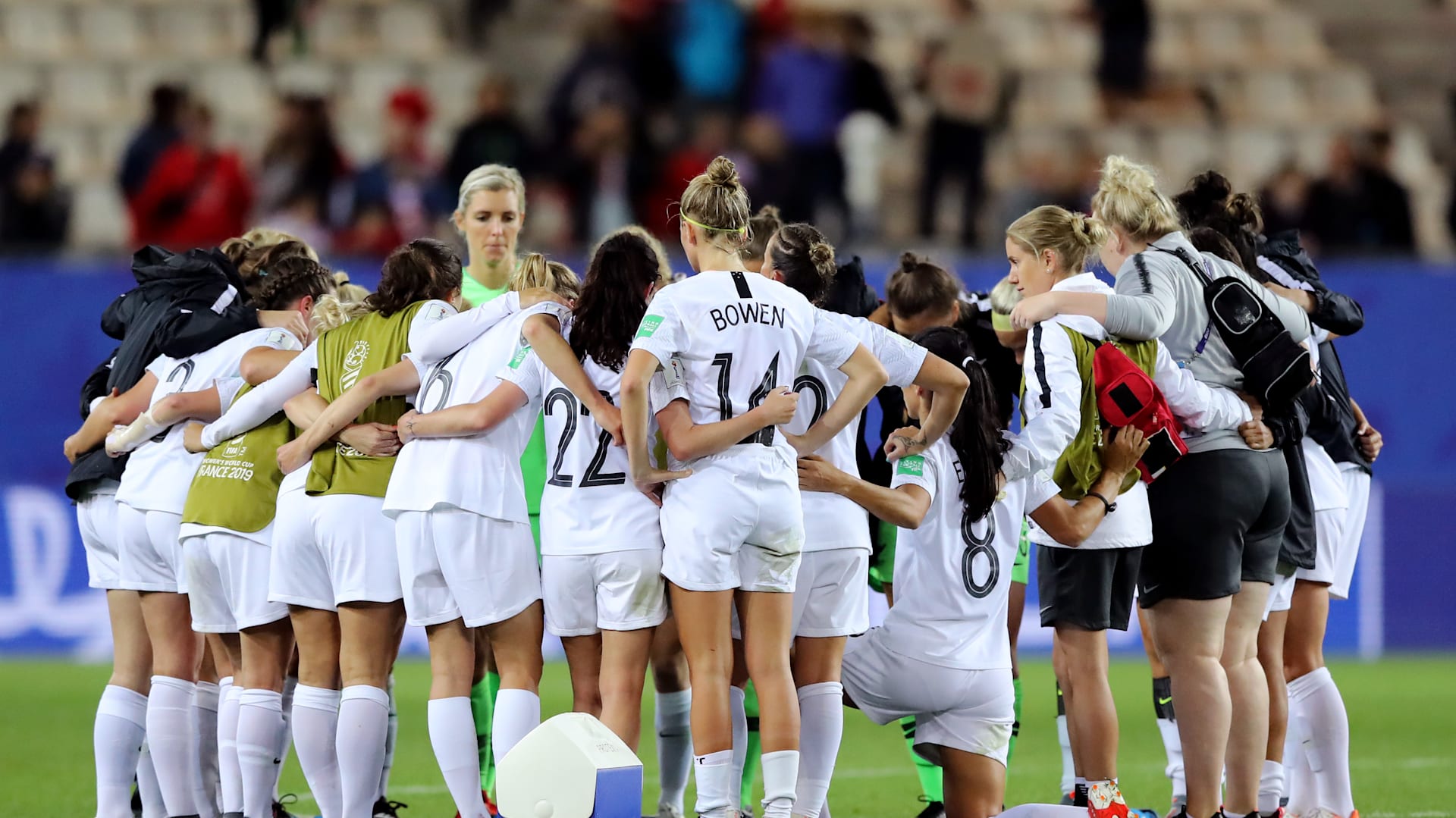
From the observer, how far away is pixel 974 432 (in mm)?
6125

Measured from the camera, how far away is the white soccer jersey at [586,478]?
19.1ft

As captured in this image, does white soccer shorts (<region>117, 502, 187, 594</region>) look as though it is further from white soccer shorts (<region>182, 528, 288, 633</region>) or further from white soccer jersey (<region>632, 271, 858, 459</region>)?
white soccer jersey (<region>632, 271, 858, 459</region>)

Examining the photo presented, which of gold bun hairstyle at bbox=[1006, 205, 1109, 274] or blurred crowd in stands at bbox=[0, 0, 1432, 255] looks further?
blurred crowd in stands at bbox=[0, 0, 1432, 255]

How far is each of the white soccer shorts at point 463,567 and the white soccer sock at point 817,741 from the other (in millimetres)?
994

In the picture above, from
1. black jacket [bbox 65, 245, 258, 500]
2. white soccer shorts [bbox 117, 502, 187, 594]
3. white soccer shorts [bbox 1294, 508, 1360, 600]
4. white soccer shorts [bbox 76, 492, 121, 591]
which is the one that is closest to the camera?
white soccer shorts [bbox 117, 502, 187, 594]

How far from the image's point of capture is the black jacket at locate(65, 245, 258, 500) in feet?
22.4

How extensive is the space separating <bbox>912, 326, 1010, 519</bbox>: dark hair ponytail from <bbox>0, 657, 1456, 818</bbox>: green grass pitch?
206cm

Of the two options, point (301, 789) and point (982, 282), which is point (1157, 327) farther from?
point (982, 282)

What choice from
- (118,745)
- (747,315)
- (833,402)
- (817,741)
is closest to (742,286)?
(747,315)

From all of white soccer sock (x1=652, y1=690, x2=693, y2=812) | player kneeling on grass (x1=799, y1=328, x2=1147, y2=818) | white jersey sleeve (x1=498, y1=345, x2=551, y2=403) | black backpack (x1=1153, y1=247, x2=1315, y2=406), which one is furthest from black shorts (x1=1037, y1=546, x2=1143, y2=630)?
white jersey sleeve (x1=498, y1=345, x2=551, y2=403)

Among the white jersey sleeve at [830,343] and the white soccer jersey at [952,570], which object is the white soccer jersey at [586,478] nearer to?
the white jersey sleeve at [830,343]

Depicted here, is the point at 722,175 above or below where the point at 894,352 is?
above

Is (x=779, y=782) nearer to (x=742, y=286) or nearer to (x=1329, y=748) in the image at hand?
(x=742, y=286)

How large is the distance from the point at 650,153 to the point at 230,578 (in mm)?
9235
